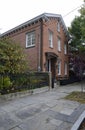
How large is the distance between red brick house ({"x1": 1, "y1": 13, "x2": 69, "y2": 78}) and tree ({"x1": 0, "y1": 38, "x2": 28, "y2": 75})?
544 cm

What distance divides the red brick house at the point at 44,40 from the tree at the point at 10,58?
5.44 metres

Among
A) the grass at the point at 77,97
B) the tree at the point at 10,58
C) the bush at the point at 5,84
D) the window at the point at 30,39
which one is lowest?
the grass at the point at 77,97

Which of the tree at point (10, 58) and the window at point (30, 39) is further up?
the window at point (30, 39)

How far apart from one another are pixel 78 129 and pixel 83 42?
19133 millimetres

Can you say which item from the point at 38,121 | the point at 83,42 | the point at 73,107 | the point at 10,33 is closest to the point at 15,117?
the point at 38,121

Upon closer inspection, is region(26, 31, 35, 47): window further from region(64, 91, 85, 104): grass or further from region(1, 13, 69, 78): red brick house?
region(64, 91, 85, 104): grass

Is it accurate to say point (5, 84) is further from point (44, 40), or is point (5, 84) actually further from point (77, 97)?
point (44, 40)

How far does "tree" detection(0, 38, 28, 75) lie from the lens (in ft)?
30.0

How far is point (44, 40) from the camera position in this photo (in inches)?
637

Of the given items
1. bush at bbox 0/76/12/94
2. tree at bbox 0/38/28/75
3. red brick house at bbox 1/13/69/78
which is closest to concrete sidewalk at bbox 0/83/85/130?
bush at bbox 0/76/12/94

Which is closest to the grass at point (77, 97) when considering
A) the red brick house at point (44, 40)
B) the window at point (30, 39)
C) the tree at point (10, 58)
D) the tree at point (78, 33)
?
the tree at point (10, 58)

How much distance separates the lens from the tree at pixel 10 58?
916 centimetres

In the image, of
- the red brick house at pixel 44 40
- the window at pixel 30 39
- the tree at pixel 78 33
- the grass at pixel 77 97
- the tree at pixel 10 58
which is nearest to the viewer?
the tree at pixel 10 58

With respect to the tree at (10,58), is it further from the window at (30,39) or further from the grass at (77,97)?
the window at (30,39)
